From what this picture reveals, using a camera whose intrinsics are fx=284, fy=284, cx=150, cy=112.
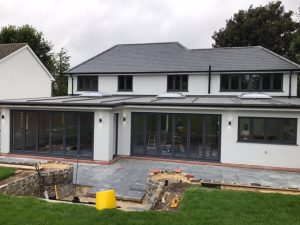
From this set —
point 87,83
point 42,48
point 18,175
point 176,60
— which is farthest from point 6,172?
point 42,48

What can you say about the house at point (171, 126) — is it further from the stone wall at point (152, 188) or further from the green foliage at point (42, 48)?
the green foliage at point (42, 48)

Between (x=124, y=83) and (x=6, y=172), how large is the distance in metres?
13.9

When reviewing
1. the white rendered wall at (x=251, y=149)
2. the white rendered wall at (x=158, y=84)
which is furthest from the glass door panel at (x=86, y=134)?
the white rendered wall at (x=158, y=84)

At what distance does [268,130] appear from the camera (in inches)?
581

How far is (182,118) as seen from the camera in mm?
15898

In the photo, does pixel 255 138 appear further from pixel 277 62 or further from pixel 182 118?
pixel 277 62

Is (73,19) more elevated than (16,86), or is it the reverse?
(73,19)

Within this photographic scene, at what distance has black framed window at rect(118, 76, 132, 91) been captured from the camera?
23.4 meters

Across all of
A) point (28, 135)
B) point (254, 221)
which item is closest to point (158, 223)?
point (254, 221)

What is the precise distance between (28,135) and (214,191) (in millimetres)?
11902

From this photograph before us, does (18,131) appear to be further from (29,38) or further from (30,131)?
(29,38)

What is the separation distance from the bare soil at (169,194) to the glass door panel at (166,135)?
6.10 metres

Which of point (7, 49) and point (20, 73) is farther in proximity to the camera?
point (20, 73)

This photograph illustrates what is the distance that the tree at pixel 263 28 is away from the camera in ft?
114
